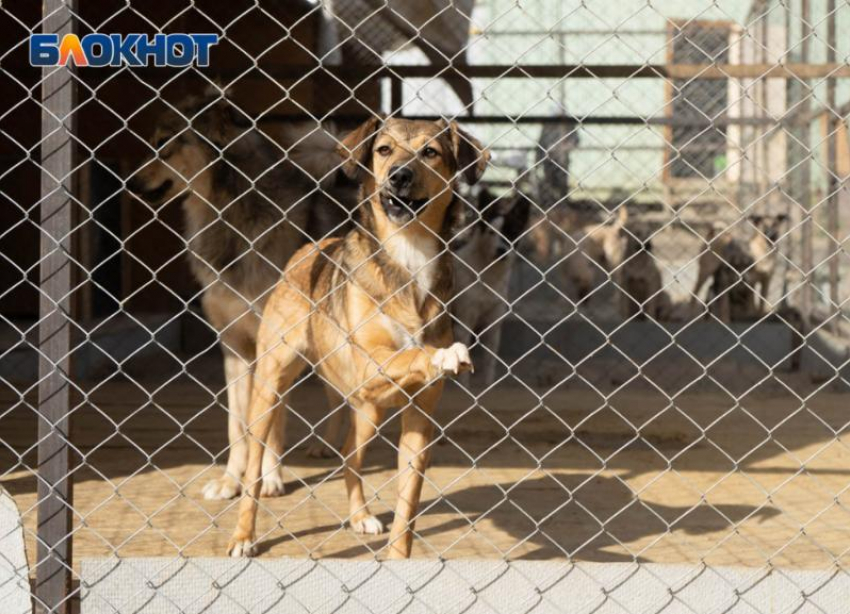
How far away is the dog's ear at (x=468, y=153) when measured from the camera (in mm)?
3510

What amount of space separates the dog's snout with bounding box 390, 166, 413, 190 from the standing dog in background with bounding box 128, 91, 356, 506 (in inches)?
48.1

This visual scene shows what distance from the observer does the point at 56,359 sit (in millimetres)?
2711

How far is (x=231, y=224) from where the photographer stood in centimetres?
468

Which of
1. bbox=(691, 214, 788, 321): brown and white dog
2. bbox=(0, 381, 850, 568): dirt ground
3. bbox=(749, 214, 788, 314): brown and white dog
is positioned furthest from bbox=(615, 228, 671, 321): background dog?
bbox=(0, 381, 850, 568): dirt ground

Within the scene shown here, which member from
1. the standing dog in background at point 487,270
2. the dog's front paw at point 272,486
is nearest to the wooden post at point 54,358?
the dog's front paw at point 272,486

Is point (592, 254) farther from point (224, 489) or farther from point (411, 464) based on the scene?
point (411, 464)

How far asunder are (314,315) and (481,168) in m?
0.83

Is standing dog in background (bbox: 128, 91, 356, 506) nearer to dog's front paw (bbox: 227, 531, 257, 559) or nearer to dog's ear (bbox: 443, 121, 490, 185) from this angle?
dog's front paw (bbox: 227, 531, 257, 559)

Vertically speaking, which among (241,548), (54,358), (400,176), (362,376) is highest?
(400,176)

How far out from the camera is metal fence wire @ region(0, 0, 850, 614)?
2732 millimetres

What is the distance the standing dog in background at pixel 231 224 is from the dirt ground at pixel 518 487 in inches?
10.1

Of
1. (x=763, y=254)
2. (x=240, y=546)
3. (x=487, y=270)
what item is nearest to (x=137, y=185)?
(x=240, y=546)

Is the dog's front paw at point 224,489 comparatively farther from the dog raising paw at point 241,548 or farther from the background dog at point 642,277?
the background dog at point 642,277

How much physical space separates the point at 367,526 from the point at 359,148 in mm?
1413
